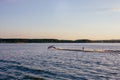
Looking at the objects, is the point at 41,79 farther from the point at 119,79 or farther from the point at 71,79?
the point at 119,79

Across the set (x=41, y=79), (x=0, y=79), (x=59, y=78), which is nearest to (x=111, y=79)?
(x=59, y=78)

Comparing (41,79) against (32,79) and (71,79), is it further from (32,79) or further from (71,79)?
(71,79)

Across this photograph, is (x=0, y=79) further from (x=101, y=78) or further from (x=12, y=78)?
(x=101, y=78)

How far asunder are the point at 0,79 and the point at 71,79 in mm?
8437

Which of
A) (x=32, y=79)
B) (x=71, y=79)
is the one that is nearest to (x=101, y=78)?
(x=71, y=79)

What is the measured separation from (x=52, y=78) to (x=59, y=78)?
86 centimetres

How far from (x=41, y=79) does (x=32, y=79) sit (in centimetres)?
107

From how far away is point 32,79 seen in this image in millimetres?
29266

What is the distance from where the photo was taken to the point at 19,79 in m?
29.3

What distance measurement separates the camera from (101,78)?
98.0 feet

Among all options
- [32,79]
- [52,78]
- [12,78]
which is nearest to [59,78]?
[52,78]

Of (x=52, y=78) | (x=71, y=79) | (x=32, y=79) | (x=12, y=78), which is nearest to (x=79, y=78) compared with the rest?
(x=71, y=79)

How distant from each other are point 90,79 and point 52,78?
4657 mm

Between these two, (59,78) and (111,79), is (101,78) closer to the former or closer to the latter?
(111,79)
